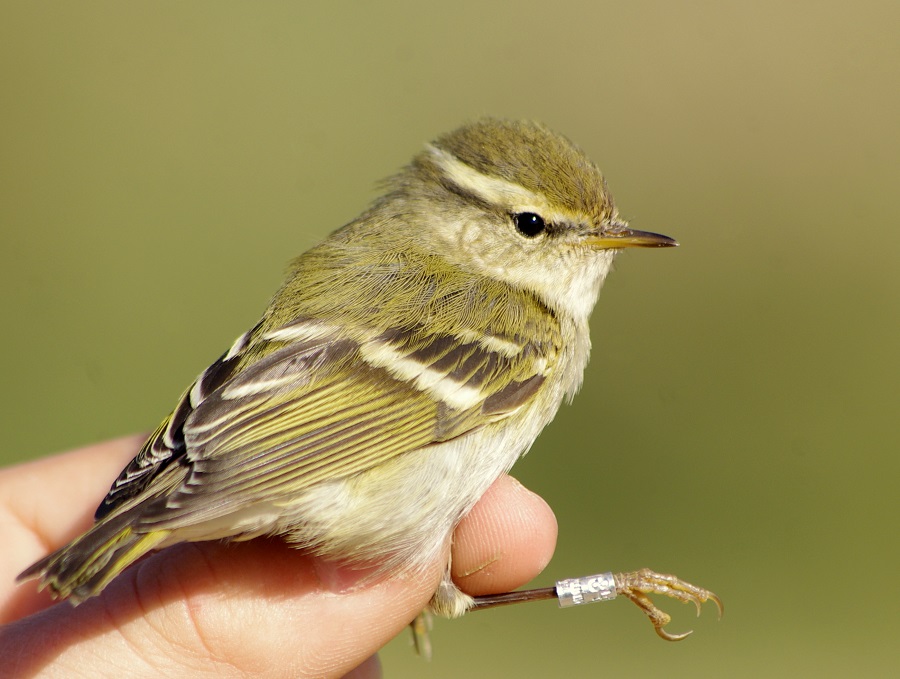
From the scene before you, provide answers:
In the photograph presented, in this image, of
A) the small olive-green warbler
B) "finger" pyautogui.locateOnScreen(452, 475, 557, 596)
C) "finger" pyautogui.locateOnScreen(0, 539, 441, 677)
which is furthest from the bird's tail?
"finger" pyautogui.locateOnScreen(452, 475, 557, 596)

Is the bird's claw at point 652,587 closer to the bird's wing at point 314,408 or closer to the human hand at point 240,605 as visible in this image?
the human hand at point 240,605

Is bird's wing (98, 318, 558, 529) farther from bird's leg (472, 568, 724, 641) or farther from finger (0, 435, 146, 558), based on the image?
finger (0, 435, 146, 558)

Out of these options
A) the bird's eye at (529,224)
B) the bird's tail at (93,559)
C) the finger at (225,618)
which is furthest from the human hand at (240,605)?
the bird's eye at (529,224)

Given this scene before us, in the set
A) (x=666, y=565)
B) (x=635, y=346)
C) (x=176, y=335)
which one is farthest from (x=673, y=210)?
(x=176, y=335)

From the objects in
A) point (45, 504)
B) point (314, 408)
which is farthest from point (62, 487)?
point (314, 408)

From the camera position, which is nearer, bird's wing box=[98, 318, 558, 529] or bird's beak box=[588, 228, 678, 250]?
bird's wing box=[98, 318, 558, 529]

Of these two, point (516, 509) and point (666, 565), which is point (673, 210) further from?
point (516, 509)

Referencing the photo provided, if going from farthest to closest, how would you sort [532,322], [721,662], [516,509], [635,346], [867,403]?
1. [635,346]
2. [867,403]
3. [721,662]
4. [516,509]
5. [532,322]
